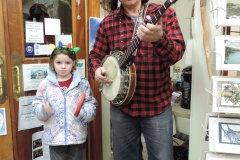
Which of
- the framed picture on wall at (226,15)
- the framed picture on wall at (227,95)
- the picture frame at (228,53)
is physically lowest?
the framed picture on wall at (227,95)

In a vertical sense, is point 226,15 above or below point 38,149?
above

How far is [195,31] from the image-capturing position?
1.44 metres

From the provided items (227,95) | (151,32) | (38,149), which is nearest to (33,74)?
(38,149)

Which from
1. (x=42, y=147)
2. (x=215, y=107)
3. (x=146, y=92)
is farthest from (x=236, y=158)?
(x=42, y=147)

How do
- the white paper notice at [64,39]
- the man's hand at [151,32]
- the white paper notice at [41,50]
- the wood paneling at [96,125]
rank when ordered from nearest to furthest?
1. the man's hand at [151,32]
2. the white paper notice at [41,50]
3. the white paper notice at [64,39]
4. the wood paneling at [96,125]

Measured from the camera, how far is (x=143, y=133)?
4.34ft

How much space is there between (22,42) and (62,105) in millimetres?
502

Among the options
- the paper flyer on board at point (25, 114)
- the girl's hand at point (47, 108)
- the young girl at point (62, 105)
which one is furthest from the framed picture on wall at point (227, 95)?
the paper flyer on board at point (25, 114)

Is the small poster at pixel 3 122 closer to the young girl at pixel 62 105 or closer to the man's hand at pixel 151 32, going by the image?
the young girl at pixel 62 105

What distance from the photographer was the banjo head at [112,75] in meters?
1.24

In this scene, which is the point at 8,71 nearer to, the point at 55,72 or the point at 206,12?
the point at 55,72

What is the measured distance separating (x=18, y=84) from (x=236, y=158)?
1.31m

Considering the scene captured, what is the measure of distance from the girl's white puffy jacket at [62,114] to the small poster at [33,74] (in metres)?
0.18

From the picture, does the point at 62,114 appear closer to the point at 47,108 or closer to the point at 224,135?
the point at 47,108
